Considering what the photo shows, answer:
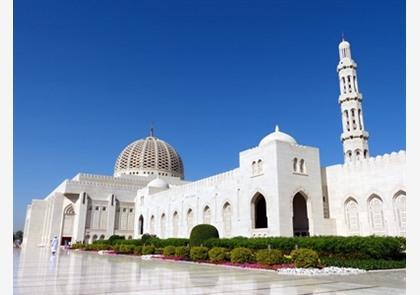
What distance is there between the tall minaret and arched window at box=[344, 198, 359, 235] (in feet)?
13.9

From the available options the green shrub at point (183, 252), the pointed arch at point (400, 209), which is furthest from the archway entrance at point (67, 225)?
the pointed arch at point (400, 209)

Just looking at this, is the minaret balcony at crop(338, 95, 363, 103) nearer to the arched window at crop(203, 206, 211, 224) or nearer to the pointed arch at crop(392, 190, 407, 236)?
the pointed arch at crop(392, 190, 407, 236)

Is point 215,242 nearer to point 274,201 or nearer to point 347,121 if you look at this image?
point 274,201

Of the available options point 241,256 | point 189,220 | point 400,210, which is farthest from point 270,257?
point 189,220

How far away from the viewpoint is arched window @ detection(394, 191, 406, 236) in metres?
16.3

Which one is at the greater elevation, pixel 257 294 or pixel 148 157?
pixel 148 157

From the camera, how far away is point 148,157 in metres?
46.4

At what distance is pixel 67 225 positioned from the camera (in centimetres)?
3772

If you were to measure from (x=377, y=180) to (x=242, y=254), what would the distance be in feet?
31.0

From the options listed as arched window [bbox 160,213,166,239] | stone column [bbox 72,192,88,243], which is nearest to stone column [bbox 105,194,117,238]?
stone column [bbox 72,192,88,243]

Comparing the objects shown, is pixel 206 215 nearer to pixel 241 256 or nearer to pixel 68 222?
pixel 241 256

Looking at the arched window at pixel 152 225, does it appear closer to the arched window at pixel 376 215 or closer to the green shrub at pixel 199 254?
the green shrub at pixel 199 254

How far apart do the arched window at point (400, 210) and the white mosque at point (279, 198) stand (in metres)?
0.04
